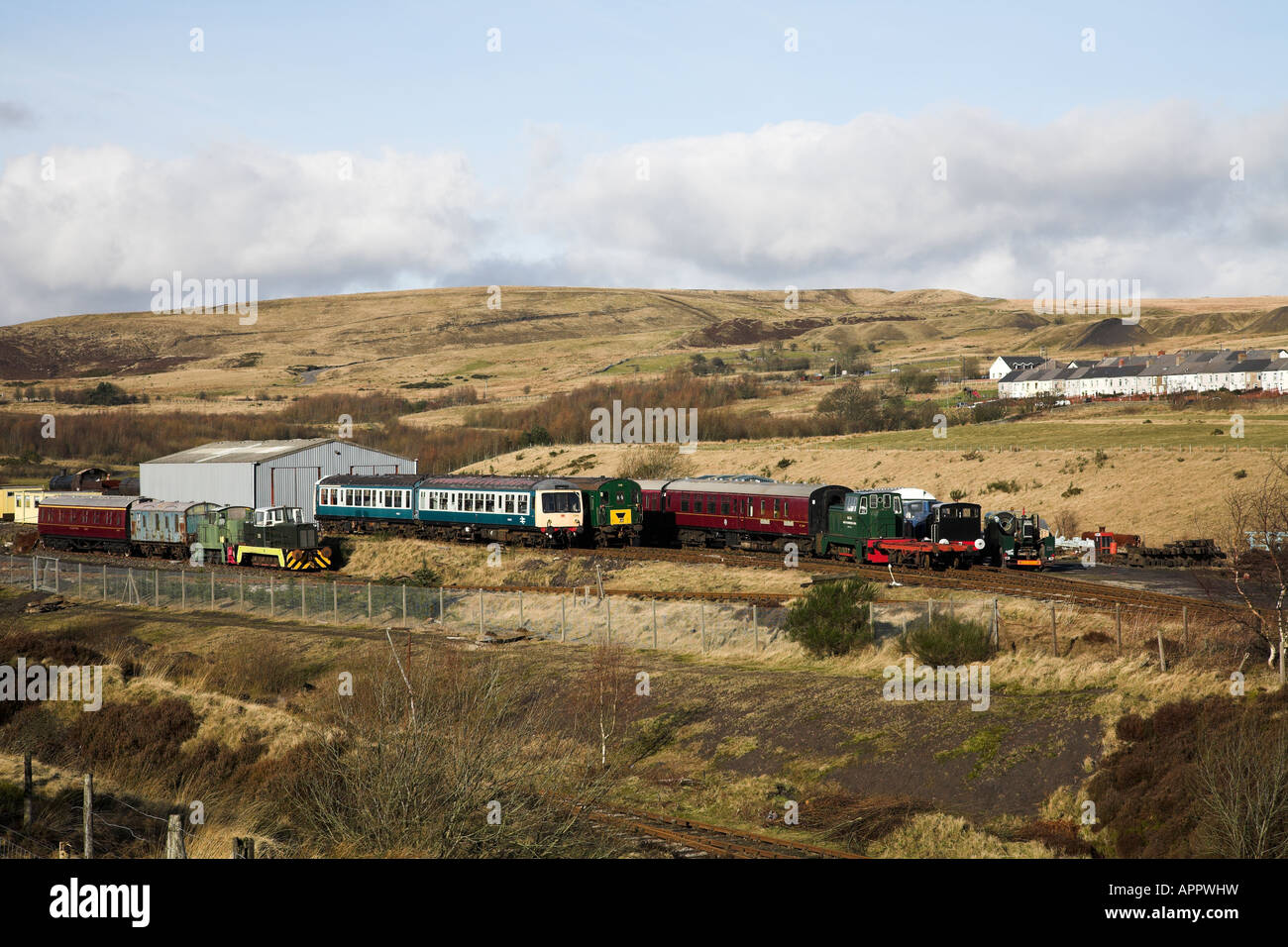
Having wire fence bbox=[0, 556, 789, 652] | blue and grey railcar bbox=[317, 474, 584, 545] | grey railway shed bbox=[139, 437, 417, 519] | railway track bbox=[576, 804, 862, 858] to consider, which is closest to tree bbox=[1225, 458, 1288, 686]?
railway track bbox=[576, 804, 862, 858]

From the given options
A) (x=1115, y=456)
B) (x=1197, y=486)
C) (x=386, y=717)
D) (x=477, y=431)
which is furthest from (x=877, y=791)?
(x=477, y=431)

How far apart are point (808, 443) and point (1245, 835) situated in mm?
92468

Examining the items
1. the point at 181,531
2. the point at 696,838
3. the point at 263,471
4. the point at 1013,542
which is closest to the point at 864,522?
the point at 1013,542

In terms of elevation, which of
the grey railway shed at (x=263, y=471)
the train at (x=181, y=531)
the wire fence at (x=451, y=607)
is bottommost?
the wire fence at (x=451, y=607)

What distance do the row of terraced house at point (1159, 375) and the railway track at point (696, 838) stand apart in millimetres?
125739

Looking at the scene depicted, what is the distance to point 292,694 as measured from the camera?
3734 cm

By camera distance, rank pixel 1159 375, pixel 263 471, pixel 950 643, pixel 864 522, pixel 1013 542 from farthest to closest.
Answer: pixel 1159 375, pixel 263 471, pixel 864 522, pixel 1013 542, pixel 950 643

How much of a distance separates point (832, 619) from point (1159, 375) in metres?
131

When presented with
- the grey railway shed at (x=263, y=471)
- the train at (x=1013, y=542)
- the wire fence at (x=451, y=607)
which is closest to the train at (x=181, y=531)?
the wire fence at (x=451, y=607)

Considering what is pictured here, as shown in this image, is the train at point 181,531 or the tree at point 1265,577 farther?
the train at point 181,531

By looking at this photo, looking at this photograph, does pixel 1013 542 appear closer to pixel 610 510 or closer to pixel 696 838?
pixel 610 510

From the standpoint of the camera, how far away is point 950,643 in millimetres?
32781

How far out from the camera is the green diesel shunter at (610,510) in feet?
195

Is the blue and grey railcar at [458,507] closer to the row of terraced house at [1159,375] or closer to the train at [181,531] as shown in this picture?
the train at [181,531]
